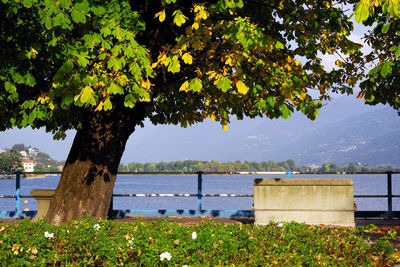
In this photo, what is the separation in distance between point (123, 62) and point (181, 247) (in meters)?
4.27

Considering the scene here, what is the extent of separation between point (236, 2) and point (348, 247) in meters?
4.85

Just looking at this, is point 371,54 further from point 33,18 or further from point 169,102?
point 33,18

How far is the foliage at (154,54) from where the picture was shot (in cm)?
943

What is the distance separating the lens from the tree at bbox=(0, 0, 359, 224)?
948 cm

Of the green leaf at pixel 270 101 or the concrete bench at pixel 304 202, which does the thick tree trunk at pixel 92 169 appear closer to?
the green leaf at pixel 270 101

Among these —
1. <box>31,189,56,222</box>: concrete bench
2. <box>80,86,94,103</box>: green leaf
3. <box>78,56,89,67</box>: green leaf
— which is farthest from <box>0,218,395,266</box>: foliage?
<box>31,189,56,222</box>: concrete bench

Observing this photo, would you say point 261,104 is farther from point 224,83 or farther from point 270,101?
point 224,83

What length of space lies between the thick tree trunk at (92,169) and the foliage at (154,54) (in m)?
0.39

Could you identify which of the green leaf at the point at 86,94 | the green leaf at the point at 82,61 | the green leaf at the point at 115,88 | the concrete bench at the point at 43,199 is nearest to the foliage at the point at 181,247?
the green leaf at the point at 86,94

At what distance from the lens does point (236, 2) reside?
9359 mm

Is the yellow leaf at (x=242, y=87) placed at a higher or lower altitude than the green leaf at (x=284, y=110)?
higher

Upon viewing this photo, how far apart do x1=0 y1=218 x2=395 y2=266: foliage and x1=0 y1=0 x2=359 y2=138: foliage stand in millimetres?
2725

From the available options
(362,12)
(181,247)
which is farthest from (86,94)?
(362,12)

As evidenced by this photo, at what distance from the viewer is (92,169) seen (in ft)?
35.8
